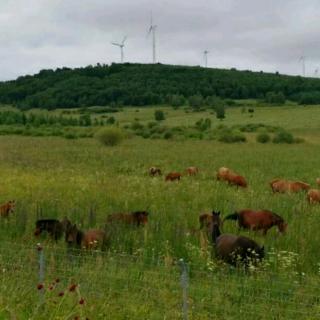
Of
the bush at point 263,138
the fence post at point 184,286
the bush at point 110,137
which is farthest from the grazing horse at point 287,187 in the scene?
the bush at point 263,138

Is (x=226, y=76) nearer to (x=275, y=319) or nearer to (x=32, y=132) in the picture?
(x=32, y=132)

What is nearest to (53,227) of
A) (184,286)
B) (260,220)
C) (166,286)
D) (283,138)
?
Answer: (166,286)

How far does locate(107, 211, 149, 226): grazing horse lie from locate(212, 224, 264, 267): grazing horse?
2.96 metres

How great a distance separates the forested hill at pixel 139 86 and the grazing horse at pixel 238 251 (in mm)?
131950

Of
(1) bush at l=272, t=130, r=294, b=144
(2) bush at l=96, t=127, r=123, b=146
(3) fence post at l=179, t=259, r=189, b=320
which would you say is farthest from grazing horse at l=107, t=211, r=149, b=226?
(1) bush at l=272, t=130, r=294, b=144

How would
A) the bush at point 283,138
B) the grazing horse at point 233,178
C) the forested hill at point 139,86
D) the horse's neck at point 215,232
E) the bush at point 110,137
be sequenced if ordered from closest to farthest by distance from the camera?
the horse's neck at point 215,232 < the grazing horse at point 233,178 < the bush at point 110,137 < the bush at point 283,138 < the forested hill at point 139,86

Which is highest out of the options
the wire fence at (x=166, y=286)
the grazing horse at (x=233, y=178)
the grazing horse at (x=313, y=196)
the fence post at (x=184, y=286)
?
the fence post at (x=184, y=286)

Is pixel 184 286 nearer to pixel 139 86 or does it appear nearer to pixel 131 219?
pixel 131 219

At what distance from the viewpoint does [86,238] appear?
11188mm

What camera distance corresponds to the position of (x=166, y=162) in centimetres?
3522

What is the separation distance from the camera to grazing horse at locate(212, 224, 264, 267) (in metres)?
10.1

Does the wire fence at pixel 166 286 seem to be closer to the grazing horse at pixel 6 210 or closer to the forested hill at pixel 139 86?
the grazing horse at pixel 6 210

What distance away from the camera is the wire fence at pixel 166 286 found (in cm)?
752

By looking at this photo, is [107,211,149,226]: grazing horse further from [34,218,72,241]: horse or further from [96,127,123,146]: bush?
[96,127,123,146]: bush
